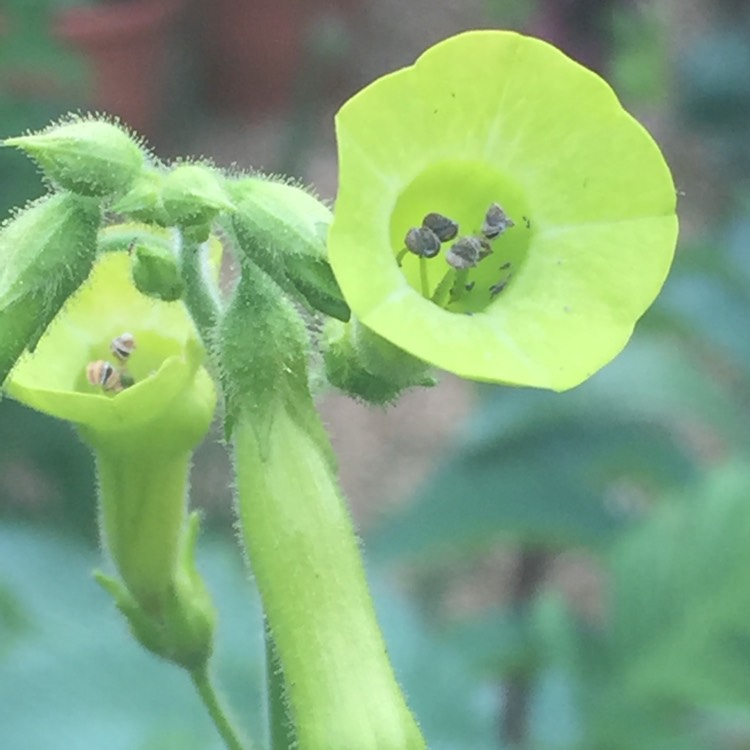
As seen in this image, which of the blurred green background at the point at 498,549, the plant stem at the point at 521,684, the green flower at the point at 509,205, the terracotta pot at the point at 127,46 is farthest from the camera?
the terracotta pot at the point at 127,46

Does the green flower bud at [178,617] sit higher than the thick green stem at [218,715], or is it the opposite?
the green flower bud at [178,617]

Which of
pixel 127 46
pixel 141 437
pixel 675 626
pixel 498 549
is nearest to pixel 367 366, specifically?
pixel 141 437

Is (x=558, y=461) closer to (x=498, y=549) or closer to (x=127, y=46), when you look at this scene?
(x=498, y=549)

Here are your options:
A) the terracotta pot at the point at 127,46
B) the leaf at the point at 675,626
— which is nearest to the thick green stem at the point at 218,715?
the leaf at the point at 675,626

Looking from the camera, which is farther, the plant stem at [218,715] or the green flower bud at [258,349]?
the plant stem at [218,715]

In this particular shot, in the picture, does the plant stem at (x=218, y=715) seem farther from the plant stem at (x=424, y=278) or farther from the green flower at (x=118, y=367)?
the plant stem at (x=424, y=278)

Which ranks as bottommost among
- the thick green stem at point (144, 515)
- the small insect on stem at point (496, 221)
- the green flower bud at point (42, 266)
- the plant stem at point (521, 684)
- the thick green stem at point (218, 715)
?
the thick green stem at point (218, 715)
